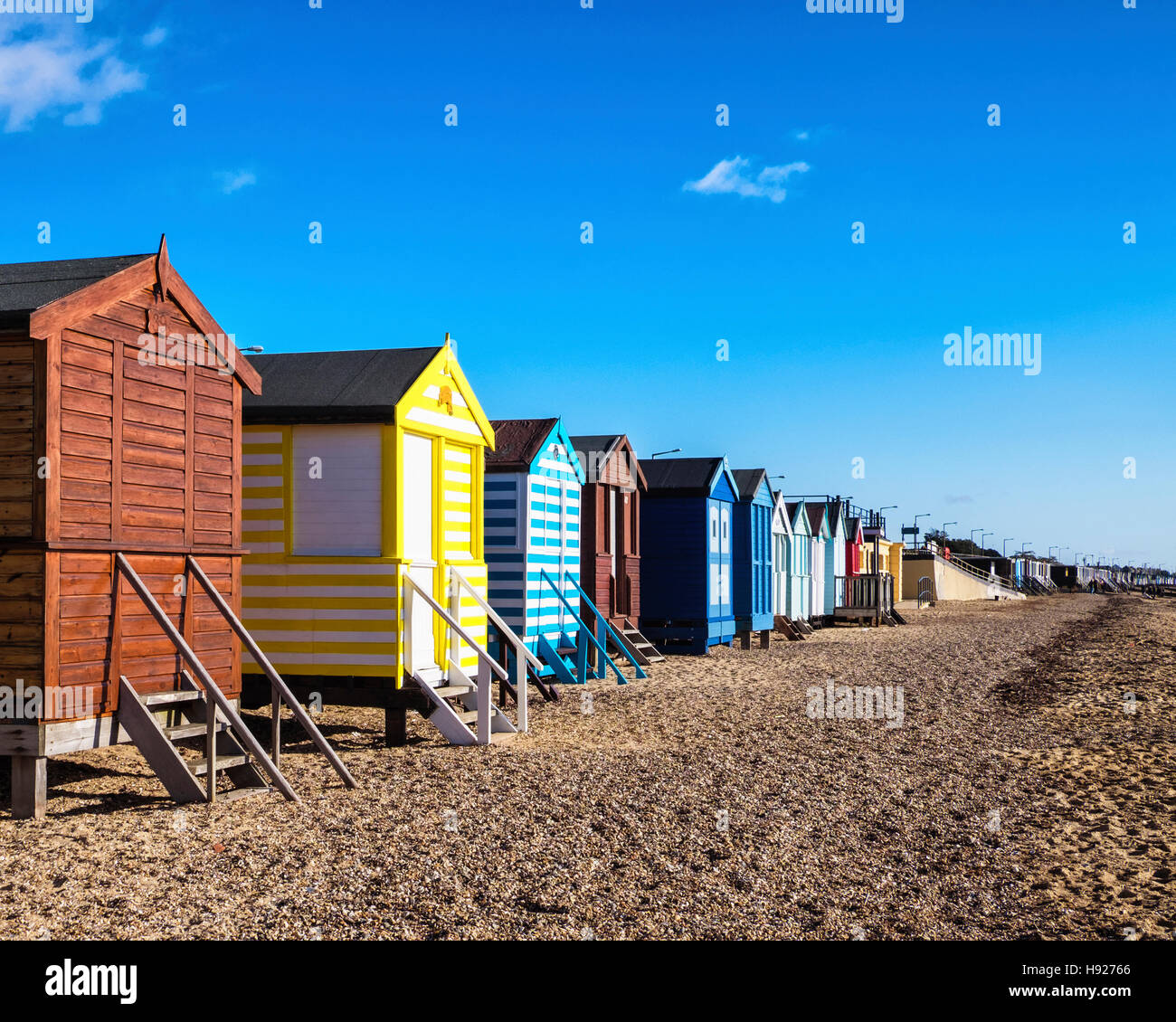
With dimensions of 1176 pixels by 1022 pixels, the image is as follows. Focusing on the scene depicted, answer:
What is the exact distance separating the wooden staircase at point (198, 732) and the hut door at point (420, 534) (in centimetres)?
249

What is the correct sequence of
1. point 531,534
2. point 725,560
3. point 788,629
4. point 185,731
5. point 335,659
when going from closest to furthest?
point 185,731 → point 335,659 → point 531,534 → point 725,560 → point 788,629

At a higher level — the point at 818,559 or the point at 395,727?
the point at 818,559

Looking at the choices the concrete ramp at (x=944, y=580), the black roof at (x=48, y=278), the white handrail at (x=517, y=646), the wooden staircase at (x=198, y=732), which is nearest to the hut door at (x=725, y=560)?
the white handrail at (x=517, y=646)

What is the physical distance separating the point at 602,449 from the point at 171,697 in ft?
38.8

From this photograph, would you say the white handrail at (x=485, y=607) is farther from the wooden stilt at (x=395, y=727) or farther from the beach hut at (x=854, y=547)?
the beach hut at (x=854, y=547)

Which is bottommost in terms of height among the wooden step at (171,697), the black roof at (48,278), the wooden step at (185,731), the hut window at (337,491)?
the wooden step at (185,731)

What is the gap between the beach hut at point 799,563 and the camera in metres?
30.3

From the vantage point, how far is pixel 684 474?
2327 cm

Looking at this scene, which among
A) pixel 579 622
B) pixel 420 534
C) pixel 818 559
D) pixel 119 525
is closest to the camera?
pixel 119 525

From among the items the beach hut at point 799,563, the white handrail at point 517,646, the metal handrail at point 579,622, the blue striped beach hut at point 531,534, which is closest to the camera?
the white handrail at point 517,646

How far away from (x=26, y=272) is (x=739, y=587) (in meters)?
18.5

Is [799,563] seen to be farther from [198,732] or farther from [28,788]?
[28,788]

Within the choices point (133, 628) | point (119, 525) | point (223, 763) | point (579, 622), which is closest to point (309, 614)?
point (133, 628)

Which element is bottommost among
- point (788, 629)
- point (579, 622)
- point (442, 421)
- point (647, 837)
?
point (788, 629)
